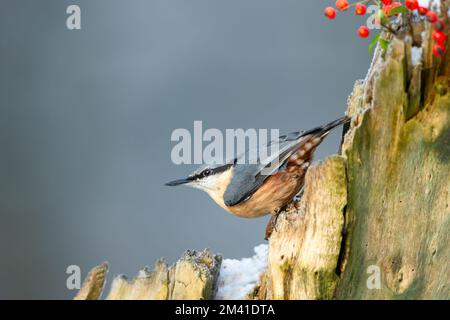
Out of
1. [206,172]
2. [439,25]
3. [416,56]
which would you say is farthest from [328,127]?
[206,172]

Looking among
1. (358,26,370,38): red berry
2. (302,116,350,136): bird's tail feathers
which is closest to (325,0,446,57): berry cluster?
(358,26,370,38): red berry

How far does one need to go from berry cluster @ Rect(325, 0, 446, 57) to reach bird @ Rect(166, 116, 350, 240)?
46cm

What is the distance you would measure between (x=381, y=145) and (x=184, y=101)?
92.4 inches

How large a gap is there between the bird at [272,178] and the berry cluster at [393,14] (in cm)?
46

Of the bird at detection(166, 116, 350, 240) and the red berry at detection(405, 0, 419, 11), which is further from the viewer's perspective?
the bird at detection(166, 116, 350, 240)

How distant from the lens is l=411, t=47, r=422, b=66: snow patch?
2.04m

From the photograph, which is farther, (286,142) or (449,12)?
(286,142)

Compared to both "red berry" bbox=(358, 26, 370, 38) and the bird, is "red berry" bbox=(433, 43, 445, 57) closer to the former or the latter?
"red berry" bbox=(358, 26, 370, 38)

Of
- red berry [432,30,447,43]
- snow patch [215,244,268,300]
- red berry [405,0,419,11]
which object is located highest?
red berry [405,0,419,11]

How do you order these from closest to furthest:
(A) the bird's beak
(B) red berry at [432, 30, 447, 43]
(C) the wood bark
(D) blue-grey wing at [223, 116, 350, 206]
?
(B) red berry at [432, 30, 447, 43]
(C) the wood bark
(D) blue-grey wing at [223, 116, 350, 206]
(A) the bird's beak

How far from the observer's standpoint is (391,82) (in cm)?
204

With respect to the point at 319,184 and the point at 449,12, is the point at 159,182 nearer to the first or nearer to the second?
the point at 319,184

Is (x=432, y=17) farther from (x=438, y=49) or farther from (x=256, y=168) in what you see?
(x=256, y=168)
